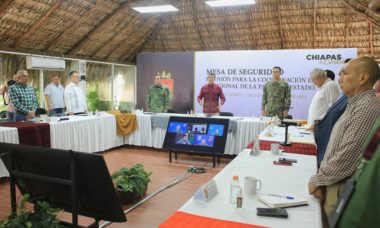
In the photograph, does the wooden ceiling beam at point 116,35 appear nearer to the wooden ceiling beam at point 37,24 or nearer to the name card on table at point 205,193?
the wooden ceiling beam at point 37,24

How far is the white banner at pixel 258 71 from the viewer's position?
281 inches

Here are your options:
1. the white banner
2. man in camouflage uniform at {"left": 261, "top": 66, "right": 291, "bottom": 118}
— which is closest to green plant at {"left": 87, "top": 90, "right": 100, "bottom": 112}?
the white banner

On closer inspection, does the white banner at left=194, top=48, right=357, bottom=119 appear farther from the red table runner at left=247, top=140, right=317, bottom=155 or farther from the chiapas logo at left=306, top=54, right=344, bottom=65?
the red table runner at left=247, top=140, right=317, bottom=155

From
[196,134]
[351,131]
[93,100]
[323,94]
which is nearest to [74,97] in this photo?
[93,100]

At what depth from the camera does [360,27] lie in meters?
7.84

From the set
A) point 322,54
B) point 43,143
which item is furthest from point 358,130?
point 322,54

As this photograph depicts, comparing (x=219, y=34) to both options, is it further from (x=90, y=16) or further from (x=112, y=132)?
(x=112, y=132)

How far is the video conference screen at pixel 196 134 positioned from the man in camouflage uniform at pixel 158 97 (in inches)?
51.5

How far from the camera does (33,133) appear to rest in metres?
4.56

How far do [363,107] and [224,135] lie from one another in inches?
146

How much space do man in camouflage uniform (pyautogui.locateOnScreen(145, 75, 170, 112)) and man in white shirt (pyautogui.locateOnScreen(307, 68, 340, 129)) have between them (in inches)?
139

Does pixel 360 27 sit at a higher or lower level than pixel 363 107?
higher

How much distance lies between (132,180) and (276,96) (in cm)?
329

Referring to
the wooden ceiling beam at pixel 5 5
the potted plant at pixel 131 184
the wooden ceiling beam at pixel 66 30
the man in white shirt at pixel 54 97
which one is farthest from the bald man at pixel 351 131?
the wooden ceiling beam at pixel 66 30
